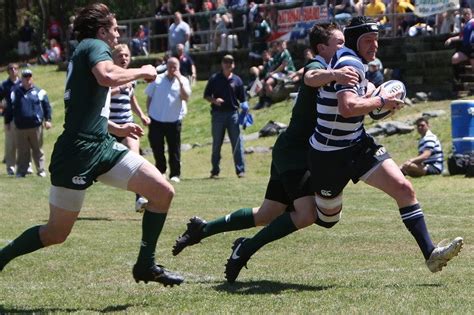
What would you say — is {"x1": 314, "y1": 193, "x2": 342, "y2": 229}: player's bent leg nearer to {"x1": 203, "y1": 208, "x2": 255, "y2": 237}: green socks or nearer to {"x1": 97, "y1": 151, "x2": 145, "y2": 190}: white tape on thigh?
{"x1": 203, "y1": 208, "x2": 255, "y2": 237}: green socks

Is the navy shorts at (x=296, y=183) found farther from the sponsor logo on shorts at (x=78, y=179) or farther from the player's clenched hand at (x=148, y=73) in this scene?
the sponsor logo on shorts at (x=78, y=179)

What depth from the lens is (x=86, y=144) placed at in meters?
7.19

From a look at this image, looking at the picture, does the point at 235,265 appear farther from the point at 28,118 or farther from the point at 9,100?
the point at 9,100

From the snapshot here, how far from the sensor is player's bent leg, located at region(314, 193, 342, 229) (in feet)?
25.4

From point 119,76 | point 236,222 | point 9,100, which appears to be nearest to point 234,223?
point 236,222

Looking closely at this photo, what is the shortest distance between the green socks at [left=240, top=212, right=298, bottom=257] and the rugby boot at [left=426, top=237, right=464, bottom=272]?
40.0 inches

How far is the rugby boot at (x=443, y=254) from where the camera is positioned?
7.51 metres

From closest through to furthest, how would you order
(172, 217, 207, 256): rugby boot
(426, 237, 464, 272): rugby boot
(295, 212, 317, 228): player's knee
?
(426, 237, 464, 272): rugby boot < (295, 212, 317, 228): player's knee < (172, 217, 207, 256): rugby boot

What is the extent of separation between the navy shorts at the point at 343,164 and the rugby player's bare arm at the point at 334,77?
20.3 inches

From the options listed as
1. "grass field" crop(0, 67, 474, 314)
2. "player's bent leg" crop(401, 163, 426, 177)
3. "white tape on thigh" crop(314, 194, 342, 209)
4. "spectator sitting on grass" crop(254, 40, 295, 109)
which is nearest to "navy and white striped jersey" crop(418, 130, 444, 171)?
"player's bent leg" crop(401, 163, 426, 177)

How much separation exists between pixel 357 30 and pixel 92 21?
182cm

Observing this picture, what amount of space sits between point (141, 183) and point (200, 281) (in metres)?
1.50

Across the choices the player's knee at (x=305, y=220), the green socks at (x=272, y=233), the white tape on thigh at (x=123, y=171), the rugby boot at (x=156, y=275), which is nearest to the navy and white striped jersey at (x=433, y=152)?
the green socks at (x=272, y=233)

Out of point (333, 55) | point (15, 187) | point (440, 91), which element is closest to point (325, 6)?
point (440, 91)
